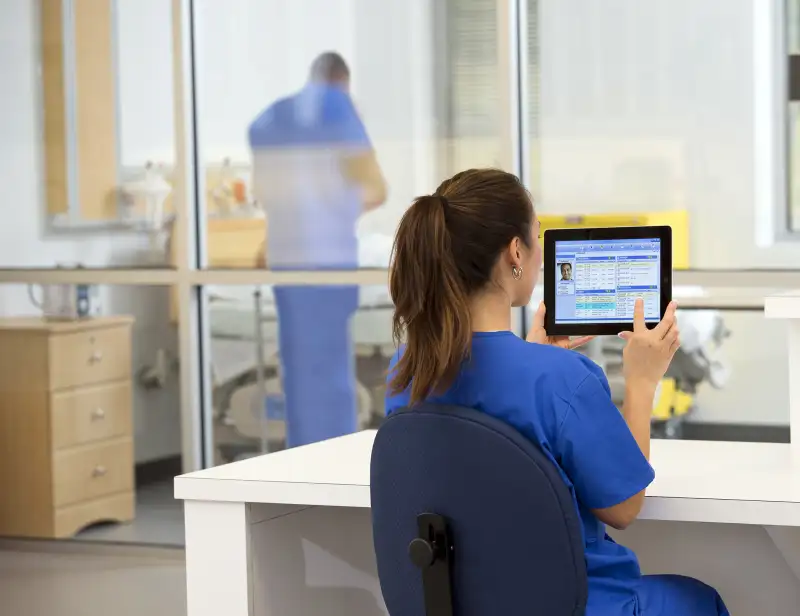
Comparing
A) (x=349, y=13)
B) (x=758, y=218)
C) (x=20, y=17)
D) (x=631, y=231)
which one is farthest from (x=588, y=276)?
(x=20, y=17)

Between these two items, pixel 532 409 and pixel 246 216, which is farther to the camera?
pixel 246 216

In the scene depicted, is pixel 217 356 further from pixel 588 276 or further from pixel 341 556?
pixel 588 276

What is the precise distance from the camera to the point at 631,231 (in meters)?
1.89

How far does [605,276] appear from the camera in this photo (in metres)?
1.89

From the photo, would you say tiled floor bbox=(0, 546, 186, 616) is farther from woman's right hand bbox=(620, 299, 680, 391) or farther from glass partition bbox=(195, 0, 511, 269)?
woman's right hand bbox=(620, 299, 680, 391)

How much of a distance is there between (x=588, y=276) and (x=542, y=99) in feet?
6.43

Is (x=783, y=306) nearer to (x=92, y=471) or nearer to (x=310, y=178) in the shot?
(x=310, y=178)

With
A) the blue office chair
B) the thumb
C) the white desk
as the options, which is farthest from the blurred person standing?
the blue office chair

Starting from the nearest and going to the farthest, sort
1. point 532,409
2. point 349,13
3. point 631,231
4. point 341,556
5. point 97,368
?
point 532,409
point 631,231
point 341,556
point 349,13
point 97,368

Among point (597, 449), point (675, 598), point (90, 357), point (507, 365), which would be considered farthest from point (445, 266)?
point (90, 357)

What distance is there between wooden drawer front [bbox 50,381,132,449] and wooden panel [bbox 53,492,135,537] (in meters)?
0.22

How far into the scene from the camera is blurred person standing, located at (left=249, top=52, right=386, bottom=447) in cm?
399

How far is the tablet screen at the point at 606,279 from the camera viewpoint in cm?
187

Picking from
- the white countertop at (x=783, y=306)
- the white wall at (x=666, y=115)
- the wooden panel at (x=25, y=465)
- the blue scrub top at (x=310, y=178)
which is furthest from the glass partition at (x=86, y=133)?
the white countertop at (x=783, y=306)
